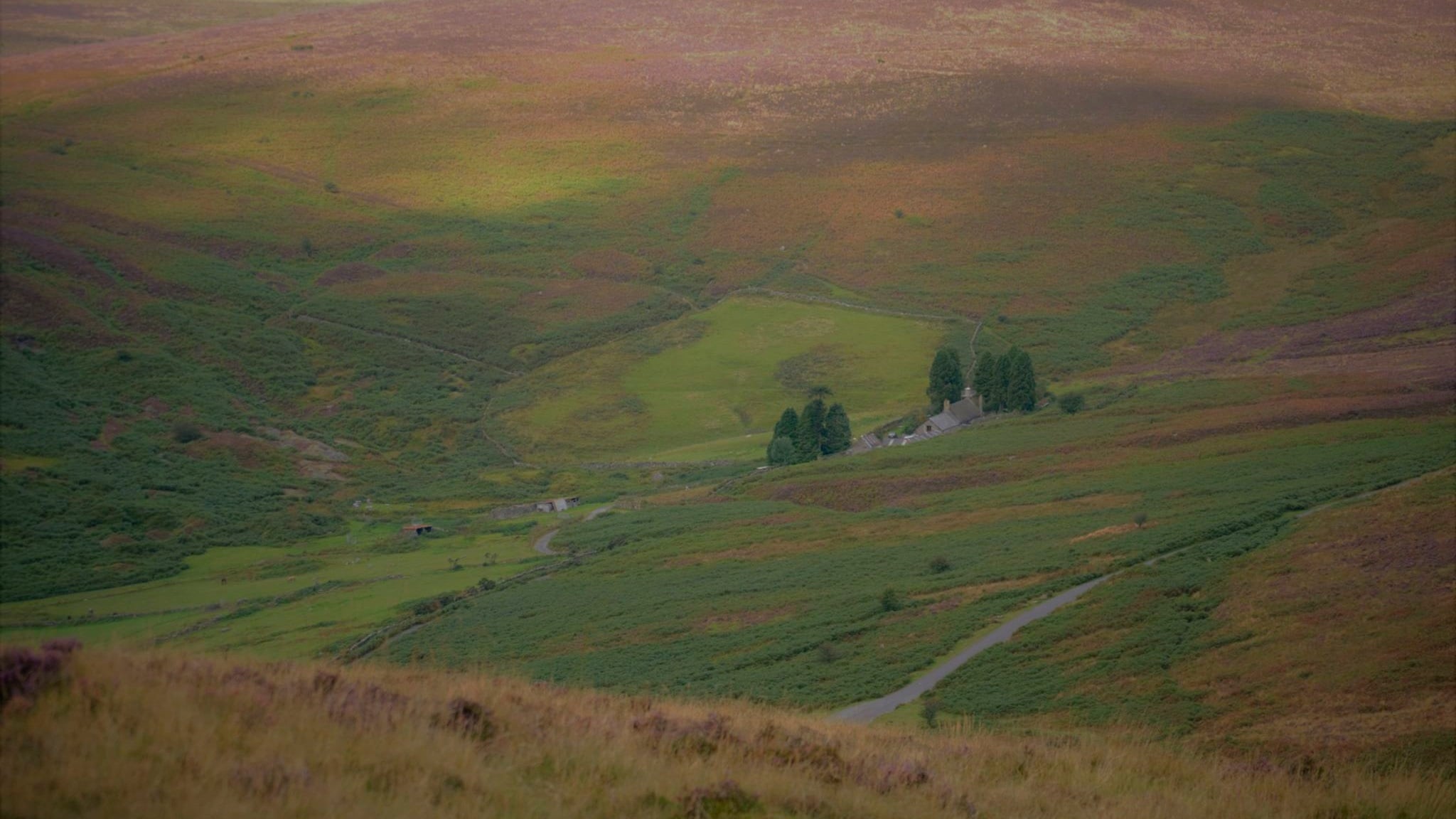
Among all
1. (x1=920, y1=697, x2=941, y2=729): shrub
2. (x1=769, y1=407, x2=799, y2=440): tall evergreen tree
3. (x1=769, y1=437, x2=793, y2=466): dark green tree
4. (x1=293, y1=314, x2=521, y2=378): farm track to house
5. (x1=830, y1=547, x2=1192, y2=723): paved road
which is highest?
(x1=293, y1=314, x2=521, y2=378): farm track to house

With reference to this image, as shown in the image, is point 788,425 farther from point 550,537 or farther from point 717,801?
point 717,801

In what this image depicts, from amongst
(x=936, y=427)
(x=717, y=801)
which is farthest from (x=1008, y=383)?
(x=717, y=801)

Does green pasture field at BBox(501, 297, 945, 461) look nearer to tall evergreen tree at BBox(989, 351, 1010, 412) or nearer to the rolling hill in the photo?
the rolling hill

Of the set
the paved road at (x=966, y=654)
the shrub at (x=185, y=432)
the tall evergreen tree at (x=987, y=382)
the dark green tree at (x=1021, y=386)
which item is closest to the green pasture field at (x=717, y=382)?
the tall evergreen tree at (x=987, y=382)

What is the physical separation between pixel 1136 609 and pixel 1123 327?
6514 centimetres

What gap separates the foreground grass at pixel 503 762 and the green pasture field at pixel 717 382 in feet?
225

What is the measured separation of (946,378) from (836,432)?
9.82m

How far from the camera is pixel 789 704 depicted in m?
29.0

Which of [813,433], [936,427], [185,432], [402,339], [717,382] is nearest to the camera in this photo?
[813,433]

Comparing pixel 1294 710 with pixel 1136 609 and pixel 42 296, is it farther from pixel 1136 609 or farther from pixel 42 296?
pixel 42 296

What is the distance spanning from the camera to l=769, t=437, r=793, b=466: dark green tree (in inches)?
3046

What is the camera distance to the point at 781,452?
77.6m

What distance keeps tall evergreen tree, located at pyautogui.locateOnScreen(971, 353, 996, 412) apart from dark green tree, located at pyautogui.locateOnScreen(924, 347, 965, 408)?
1.42 metres

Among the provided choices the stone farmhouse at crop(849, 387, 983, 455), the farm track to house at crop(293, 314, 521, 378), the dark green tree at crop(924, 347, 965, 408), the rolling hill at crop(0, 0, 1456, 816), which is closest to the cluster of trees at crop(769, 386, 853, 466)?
the stone farmhouse at crop(849, 387, 983, 455)
